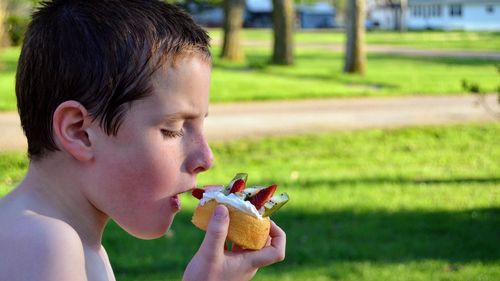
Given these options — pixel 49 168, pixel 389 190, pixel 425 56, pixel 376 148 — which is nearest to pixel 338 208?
pixel 389 190

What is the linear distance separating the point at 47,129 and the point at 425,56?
3104cm

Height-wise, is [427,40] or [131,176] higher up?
[131,176]

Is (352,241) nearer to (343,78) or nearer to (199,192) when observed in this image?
(199,192)

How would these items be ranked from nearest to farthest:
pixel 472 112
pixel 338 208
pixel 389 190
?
1. pixel 338 208
2. pixel 389 190
3. pixel 472 112

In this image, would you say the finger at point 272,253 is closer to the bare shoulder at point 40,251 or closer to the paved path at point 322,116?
the bare shoulder at point 40,251

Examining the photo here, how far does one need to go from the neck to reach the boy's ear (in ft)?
0.18

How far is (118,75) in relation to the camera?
1.89m

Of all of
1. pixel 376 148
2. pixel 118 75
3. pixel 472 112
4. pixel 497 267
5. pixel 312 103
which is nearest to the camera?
pixel 118 75

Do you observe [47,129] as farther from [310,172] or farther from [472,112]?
[472,112]

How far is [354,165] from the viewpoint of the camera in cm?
973

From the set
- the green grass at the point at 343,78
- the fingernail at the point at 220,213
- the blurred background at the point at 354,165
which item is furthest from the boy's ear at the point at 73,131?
the green grass at the point at 343,78

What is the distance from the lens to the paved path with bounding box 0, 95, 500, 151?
12.3 m

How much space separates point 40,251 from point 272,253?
1.83 ft

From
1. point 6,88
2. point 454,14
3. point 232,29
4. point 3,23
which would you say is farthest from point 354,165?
point 454,14
